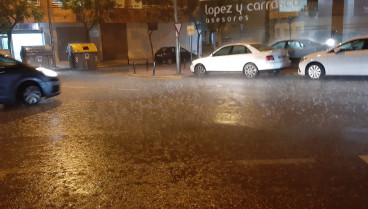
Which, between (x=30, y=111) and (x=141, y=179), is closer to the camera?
(x=141, y=179)

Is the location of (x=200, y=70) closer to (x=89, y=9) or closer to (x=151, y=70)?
(x=151, y=70)

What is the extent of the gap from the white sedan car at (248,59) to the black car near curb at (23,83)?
795 centimetres

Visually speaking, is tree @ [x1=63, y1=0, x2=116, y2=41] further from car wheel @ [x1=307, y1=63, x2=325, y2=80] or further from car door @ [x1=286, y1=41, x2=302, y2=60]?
car wheel @ [x1=307, y1=63, x2=325, y2=80]

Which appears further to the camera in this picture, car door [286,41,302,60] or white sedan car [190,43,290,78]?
car door [286,41,302,60]

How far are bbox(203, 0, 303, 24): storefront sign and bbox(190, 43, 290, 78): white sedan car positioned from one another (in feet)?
18.6

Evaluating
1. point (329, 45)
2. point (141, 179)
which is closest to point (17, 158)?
point (141, 179)

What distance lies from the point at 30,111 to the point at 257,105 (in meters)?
6.17

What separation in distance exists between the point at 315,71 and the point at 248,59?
283cm

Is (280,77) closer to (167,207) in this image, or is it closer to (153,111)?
(153,111)

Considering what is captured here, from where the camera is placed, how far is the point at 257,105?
948cm

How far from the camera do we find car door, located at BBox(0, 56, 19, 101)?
32.5 ft

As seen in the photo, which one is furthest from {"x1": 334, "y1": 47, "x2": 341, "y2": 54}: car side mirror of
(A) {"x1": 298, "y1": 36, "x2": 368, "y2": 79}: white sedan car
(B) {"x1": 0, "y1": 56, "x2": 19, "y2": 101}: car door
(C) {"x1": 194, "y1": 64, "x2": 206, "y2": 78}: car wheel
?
(B) {"x1": 0, "y1": 56, "x2": 19, "y2": 101}: car door

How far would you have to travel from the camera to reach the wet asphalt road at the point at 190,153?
4254mm

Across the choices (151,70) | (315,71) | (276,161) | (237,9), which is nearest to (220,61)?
(315,71)
